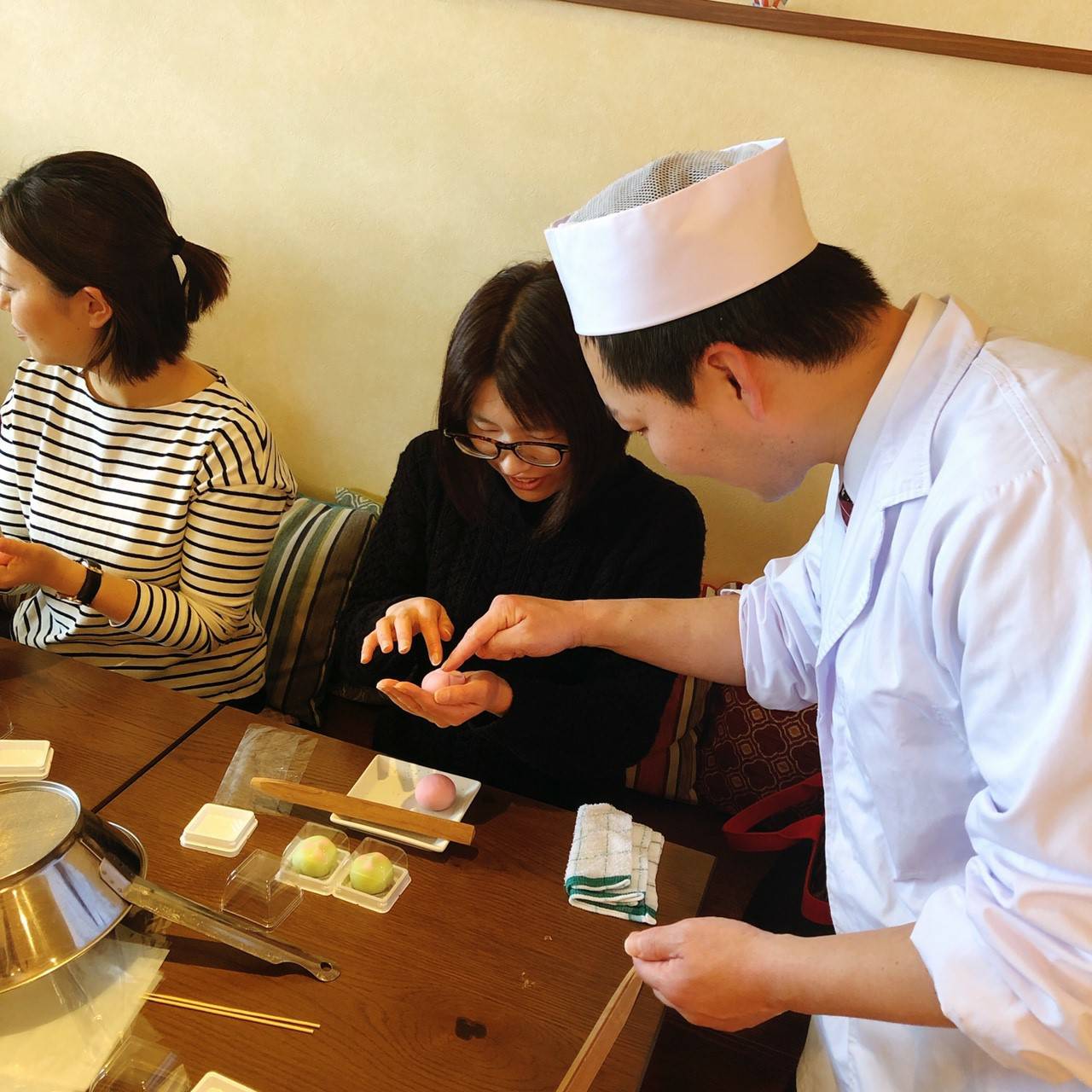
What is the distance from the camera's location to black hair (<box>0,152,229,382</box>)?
170 cm

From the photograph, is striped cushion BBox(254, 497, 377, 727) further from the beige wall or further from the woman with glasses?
the woman with glasses

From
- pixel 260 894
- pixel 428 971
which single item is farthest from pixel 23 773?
pixel 428 971

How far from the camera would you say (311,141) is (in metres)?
2.33

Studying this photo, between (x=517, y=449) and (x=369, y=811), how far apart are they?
647 mm

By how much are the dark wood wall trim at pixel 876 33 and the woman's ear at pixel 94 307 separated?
3.84 feet

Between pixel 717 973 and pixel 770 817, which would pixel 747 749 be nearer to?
pixel 770 817

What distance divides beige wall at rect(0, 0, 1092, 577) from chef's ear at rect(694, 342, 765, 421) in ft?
3.84

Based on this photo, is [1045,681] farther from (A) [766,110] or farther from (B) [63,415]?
(B) [63,415]

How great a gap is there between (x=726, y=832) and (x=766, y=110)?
1587 millimetres

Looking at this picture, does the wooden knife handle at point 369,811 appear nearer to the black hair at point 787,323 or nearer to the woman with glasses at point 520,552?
the woman with glasses at point 520,552

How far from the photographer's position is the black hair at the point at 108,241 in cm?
170

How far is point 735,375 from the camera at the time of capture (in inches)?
40.1

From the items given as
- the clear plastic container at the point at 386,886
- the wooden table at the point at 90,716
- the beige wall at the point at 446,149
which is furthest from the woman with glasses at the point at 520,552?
the beige wall at the point at 446,149

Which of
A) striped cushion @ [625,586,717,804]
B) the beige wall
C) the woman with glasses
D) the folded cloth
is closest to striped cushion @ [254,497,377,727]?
the beige wall
